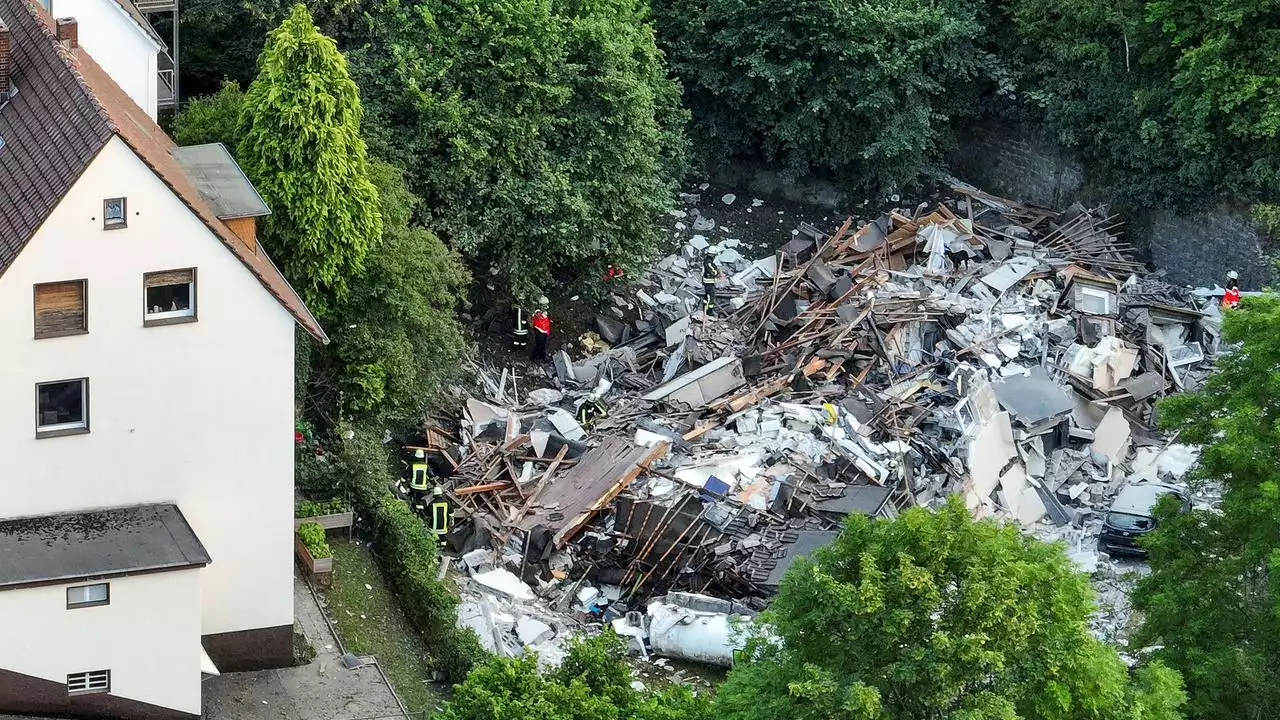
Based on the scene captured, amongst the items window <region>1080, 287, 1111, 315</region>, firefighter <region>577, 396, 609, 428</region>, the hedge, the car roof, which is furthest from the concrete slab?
window <region>1080, 287, 1111, 315</region>

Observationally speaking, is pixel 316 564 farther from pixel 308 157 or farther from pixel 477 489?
pixel 308 157

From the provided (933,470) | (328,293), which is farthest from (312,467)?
(933,470)

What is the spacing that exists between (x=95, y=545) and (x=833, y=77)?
26.2 m

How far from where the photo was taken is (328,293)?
35.2m

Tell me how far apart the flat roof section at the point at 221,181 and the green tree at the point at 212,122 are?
10.6 feet

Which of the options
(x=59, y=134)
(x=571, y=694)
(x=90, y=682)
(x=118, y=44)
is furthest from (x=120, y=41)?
(x=571, y=694)

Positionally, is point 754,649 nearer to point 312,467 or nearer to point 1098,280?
point 312,467

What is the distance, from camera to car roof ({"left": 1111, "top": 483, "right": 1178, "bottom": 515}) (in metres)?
37.9

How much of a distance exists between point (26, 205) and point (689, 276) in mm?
22350

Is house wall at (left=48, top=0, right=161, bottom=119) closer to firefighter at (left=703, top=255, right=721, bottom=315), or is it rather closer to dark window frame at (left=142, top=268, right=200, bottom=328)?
dark window frame at (left=142, top=268, right=200, bottom=328)

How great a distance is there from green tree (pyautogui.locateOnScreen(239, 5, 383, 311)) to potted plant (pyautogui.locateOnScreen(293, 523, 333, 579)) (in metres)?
4.43

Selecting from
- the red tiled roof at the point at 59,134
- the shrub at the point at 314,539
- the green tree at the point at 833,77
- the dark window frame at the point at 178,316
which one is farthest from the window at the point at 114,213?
the green tree at the point at 833,77

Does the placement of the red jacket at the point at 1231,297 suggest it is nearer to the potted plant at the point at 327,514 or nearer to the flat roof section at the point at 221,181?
the potted plant at the point at 327,514

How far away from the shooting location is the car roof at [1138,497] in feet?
124
